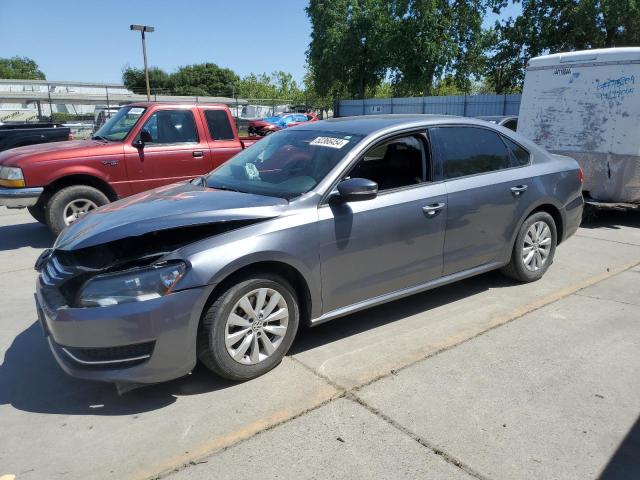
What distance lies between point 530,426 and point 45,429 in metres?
2.77

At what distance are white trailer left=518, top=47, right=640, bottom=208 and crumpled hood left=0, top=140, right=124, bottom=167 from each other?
6705mm

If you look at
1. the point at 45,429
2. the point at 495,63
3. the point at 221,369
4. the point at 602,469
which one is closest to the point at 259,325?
the point at 221,369

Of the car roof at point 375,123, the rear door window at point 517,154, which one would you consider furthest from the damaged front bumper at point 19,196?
the rear door window at point 517,154

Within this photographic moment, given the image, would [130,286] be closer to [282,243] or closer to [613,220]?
[282,243]

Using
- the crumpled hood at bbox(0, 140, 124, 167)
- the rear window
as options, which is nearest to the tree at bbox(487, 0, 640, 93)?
the rear window

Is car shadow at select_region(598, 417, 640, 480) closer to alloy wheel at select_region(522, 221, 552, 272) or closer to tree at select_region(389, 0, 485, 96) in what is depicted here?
alloy wheel at select_region(522, 221, 552, 272)

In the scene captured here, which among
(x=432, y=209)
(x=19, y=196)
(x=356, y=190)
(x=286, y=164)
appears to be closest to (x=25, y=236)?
(x=19, y=196)

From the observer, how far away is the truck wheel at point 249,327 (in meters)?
3.20

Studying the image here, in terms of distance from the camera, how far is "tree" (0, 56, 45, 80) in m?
107

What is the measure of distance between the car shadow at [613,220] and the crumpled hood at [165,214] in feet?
21.6

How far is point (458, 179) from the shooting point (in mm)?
4465

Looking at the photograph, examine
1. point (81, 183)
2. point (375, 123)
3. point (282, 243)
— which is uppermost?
point (375, 123)

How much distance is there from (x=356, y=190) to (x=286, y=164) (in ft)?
2.71

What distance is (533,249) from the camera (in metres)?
5.25
